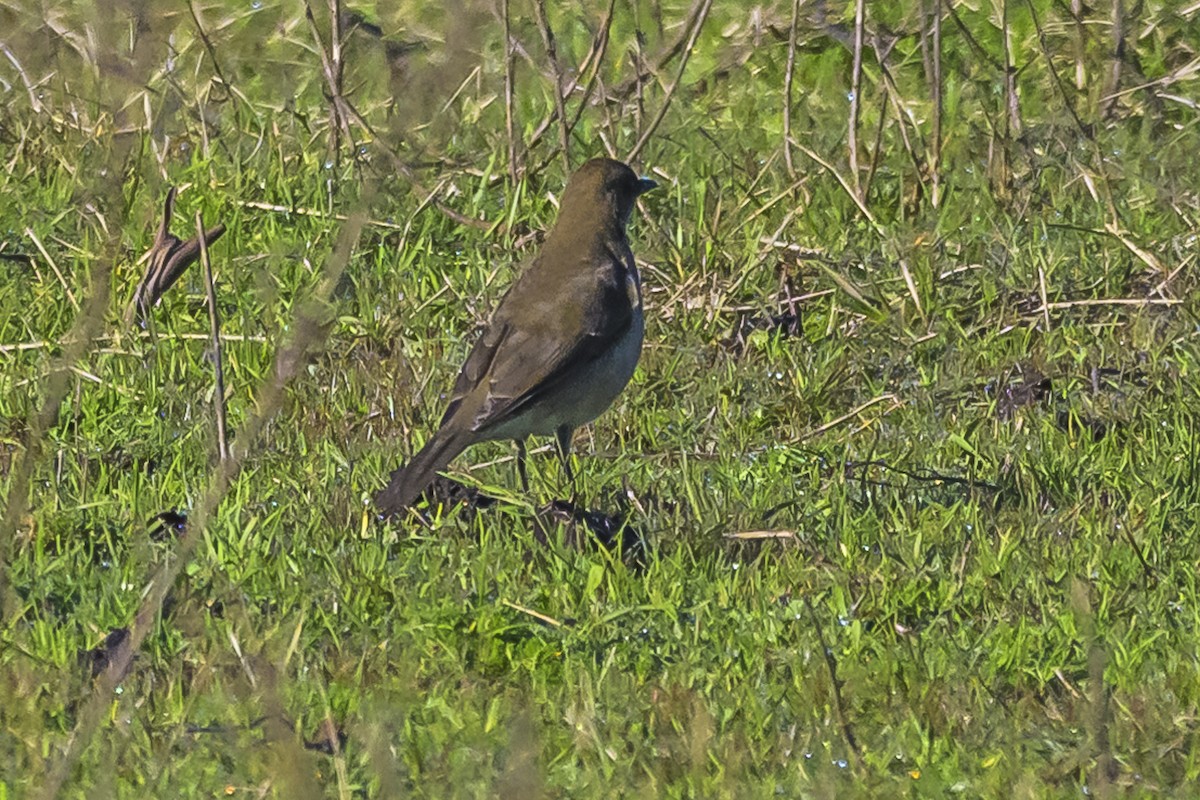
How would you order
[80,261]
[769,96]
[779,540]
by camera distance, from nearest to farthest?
[779,540]
[80,261]
[769,96]

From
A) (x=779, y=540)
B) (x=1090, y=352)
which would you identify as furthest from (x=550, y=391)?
(x=1090, y=352)

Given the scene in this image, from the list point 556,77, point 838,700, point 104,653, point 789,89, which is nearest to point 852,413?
point 789,89

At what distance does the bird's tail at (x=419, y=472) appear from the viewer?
5527mm

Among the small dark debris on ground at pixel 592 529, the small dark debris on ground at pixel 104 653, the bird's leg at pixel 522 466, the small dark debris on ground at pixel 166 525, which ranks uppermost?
the small dark debris on ground at pixel 104 653

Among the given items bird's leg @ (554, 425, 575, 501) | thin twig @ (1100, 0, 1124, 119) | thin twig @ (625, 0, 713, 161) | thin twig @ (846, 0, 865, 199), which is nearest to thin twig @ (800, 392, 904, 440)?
bird's leg @ (554, 425, 575, 501)

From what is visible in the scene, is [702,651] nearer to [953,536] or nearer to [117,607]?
[953,536]

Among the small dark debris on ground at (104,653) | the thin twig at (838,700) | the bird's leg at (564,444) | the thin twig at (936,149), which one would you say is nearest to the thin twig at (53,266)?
the bird's leg at (564,444)

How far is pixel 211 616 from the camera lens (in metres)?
4.91

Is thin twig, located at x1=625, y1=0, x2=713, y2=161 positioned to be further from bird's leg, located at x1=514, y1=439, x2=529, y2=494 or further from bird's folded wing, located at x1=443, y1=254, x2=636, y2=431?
bird's leg, located at x1=514, y1=439, x2=529, y2=494

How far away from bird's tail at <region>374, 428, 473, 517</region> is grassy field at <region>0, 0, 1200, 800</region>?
8 cm

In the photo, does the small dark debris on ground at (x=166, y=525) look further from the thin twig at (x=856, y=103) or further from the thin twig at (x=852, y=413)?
the thin twig at (x=856, y=103)

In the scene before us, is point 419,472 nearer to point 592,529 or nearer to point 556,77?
point 592,529

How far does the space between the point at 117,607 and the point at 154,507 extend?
30.8 inches

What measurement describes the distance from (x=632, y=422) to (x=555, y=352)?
69 cm
